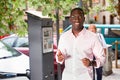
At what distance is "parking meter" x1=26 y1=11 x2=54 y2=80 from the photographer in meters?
6.33

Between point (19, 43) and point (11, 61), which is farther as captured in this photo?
point (19, 43)

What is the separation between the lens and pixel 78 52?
4566 mm

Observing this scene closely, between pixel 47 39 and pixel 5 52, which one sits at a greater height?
pixel 47 39

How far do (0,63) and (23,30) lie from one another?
151cm

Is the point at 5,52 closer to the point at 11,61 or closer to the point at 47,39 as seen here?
the point at 11,61

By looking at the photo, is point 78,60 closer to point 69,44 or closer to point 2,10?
point 69,44

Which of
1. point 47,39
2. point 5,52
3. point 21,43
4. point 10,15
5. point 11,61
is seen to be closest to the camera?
point 10,15

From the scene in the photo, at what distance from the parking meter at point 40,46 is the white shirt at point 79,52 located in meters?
1.74

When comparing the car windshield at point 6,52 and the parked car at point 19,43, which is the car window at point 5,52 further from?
the parked car at point 19,43

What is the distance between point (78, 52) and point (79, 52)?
12 millimetres

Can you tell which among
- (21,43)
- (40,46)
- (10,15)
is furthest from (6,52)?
(21,43)

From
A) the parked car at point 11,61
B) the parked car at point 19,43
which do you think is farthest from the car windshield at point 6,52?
the parked car at point 19,43

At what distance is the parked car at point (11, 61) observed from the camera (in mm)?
7086

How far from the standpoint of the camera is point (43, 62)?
6336 millimetres
